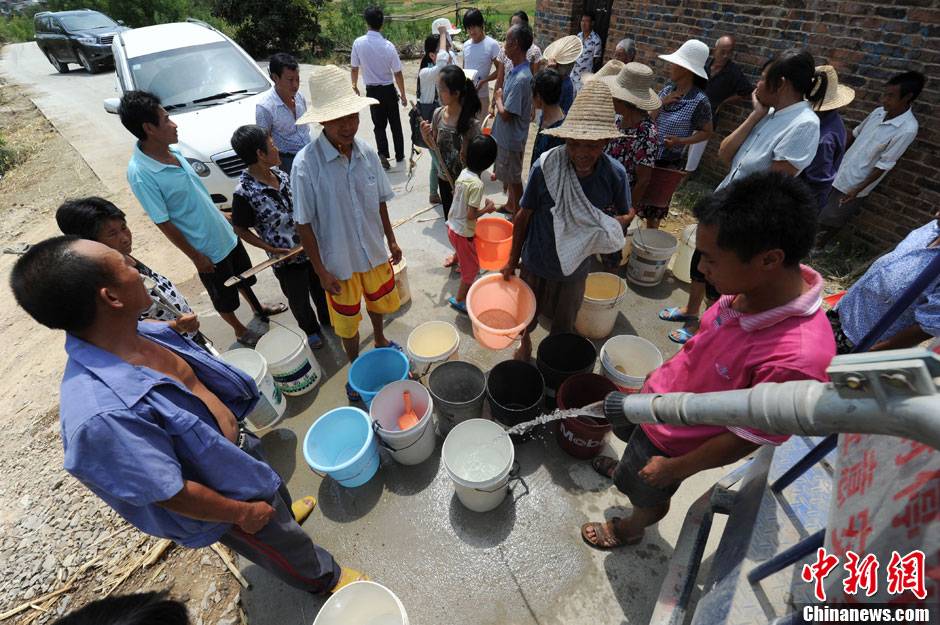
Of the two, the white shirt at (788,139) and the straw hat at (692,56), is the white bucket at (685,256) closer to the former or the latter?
the white shirt at (788,139)

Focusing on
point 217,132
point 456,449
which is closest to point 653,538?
point 456,449

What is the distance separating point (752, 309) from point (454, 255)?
3644mm

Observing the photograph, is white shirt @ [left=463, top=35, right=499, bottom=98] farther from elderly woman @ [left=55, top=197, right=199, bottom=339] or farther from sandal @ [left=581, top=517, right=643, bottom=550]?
sandal @ [left=581, top=517, right=643, bottom=550]

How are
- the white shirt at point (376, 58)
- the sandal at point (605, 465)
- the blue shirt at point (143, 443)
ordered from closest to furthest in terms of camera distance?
the blue shirt at point (143, 443) < the sandal at point (605, 465) < the white shirt at point (376, 58)

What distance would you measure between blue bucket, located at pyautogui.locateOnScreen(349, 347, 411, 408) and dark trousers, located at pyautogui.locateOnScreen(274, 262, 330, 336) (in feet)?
1.94

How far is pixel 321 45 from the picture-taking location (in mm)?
15961

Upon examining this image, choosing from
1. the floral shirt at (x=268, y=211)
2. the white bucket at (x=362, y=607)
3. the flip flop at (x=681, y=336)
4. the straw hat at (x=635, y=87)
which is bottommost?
the flip flop at (x=681, y=336)

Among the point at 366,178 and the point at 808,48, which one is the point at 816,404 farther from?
the point at 808,48

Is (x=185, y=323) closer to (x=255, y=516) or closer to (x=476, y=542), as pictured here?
(x=255, y=516)

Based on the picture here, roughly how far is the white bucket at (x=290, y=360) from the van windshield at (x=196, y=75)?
451cm

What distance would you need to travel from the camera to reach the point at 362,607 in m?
1.98

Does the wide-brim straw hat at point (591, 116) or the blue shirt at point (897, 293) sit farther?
the wide-brim straw hat at point (591, 116)

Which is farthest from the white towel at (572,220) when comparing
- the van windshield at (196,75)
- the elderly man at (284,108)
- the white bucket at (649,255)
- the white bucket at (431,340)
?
the van windshield at (196,75)

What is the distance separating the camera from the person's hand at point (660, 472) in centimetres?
167
